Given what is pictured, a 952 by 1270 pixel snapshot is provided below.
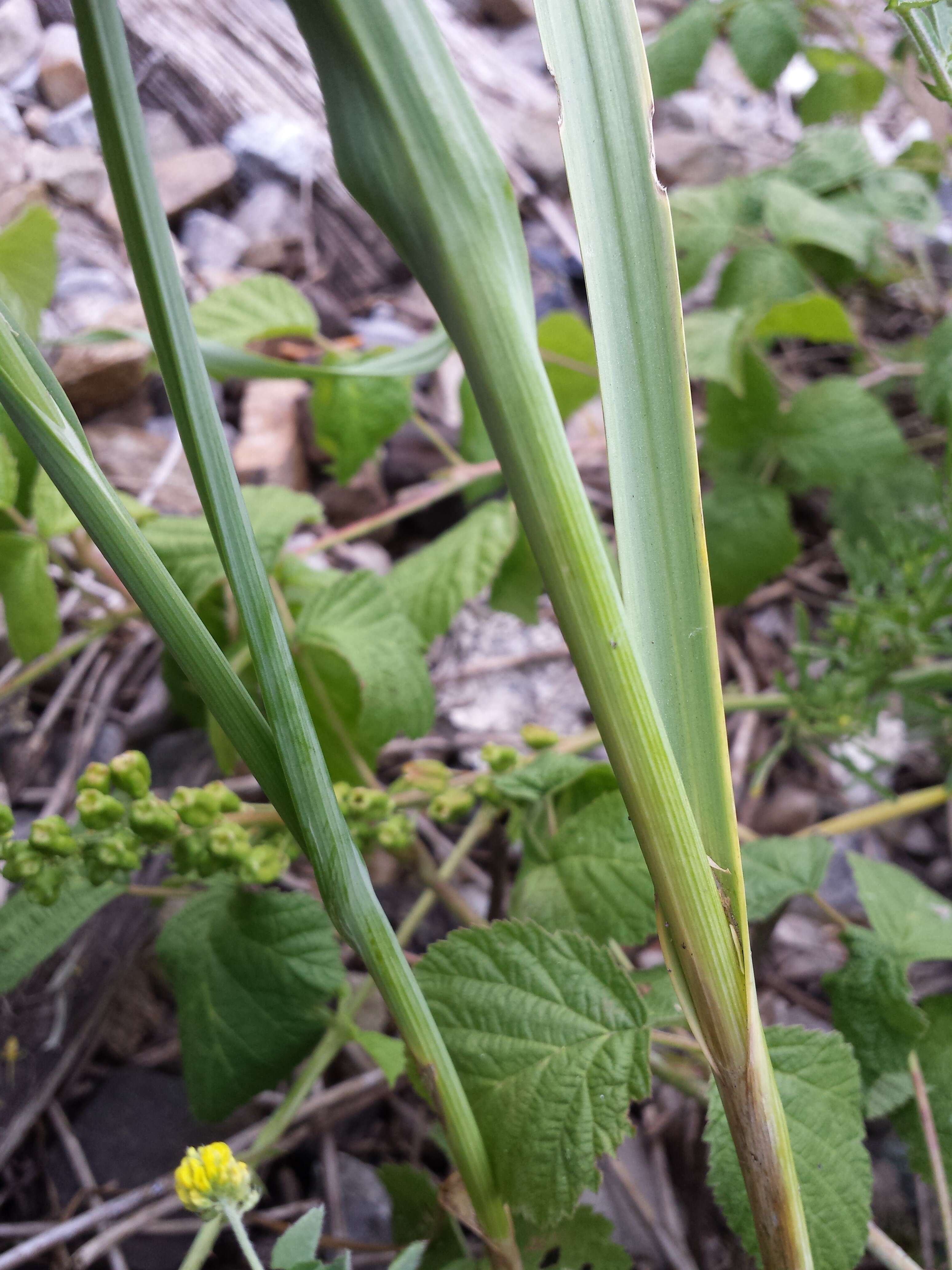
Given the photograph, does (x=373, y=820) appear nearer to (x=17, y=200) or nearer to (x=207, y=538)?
(x=207, y=538)

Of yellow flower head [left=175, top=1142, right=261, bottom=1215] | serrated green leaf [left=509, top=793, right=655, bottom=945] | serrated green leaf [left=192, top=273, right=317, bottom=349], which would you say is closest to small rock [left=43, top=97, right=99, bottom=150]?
serrated green leaf [left=192, top=273, right=317, bottom=349]

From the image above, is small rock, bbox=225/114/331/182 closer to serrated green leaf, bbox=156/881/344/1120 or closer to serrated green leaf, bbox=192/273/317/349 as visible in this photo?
serrated green leaf, bbox=192/273/317/349

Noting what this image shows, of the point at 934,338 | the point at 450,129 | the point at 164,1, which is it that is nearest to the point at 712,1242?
the point at 450,129

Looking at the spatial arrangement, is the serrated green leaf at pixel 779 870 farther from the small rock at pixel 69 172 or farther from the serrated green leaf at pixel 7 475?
the small rock at pixel 69 172

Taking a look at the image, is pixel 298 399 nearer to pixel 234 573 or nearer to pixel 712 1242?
pixel 234 573

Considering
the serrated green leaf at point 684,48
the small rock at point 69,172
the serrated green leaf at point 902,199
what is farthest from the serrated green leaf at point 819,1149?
the small rock at point 69,172
